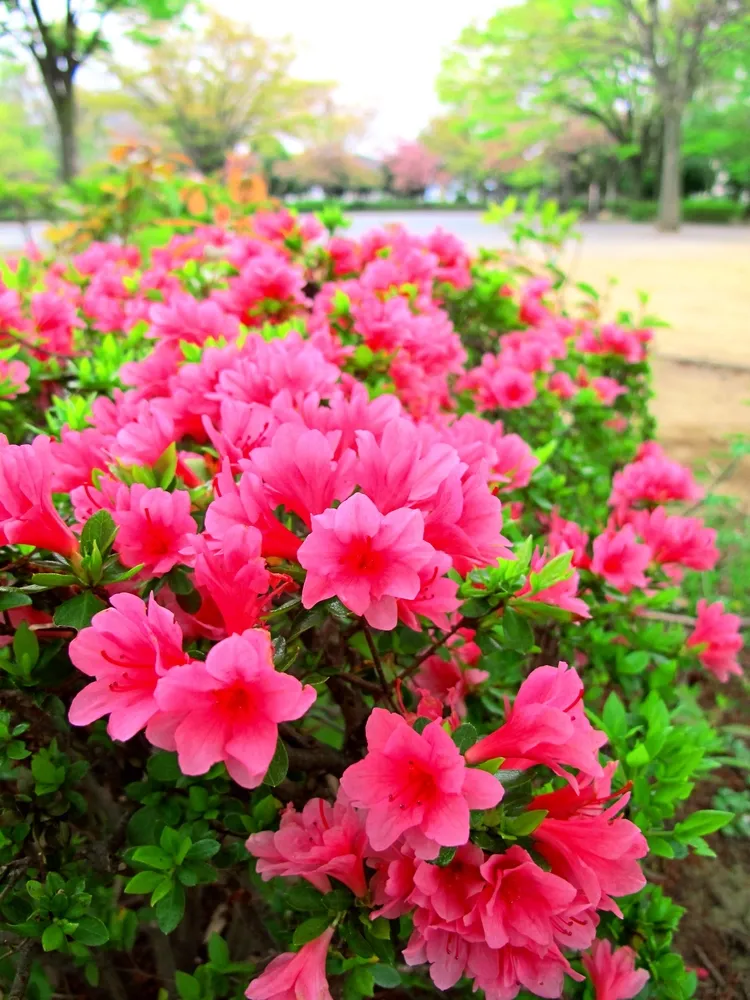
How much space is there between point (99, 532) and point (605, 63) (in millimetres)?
23979

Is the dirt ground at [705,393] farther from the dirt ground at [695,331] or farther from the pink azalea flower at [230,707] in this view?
the pink azalea flower at [230,707]

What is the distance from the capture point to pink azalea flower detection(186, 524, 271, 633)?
652 millimetres

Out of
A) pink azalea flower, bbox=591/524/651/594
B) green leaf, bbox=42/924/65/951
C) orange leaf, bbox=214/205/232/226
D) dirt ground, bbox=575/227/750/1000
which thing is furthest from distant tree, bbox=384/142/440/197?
green leaf, bbox=42/924/65/951

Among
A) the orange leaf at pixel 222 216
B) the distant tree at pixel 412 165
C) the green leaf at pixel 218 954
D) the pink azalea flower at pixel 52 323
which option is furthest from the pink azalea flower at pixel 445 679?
the distant tree at pixel 412 165

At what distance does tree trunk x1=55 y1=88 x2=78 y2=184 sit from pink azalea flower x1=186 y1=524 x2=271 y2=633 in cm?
922

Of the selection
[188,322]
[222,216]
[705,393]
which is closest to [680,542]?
[188,322]

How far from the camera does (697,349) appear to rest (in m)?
6.20

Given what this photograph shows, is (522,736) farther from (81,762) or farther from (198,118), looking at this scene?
(198,118)

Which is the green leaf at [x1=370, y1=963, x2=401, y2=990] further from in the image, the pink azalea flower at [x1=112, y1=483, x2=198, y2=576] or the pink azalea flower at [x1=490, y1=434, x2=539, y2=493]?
the pink azalea flower at [x1=490, y1=434, x2=539, y2=493]

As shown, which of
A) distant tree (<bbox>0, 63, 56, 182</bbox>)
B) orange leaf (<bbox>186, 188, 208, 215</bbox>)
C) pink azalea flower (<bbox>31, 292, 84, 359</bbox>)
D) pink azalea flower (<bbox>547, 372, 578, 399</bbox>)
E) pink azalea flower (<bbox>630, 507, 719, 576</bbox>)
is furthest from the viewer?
distant tree (<bbox>0, 63, 56, 182</bbox>)

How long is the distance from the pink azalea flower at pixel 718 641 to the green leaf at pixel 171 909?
0.96 m

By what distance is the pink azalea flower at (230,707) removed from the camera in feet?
1.86

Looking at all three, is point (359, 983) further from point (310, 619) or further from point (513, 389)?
point (513, 389)

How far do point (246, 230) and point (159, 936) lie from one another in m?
2.89
